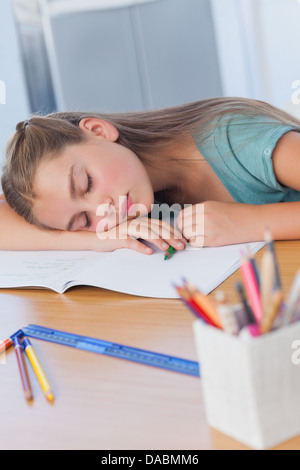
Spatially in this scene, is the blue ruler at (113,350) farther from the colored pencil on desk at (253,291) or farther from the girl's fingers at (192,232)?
the girl's fingers at (192,232)

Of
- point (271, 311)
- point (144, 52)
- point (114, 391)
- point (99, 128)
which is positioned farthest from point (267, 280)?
point (144, 52)

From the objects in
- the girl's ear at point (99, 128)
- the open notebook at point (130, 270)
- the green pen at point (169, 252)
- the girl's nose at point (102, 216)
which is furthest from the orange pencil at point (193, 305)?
the girl's ear at point (99, 128)

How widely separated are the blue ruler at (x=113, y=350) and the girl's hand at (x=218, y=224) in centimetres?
28

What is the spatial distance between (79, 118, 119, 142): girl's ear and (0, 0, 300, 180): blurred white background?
1.55 meters

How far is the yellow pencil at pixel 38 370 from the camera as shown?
490mm

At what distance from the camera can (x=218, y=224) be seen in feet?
2.64

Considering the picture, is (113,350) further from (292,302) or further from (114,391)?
(292,302)

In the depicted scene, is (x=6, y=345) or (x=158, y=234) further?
(x=158, y=234)

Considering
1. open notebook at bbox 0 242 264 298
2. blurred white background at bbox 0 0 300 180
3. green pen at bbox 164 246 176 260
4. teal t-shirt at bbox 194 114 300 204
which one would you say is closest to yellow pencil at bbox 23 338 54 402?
open notebook at bbox 0 242 264 298

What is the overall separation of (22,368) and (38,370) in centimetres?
2

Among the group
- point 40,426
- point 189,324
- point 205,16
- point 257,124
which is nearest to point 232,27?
point 205,16

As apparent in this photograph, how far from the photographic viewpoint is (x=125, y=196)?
36.1 inches

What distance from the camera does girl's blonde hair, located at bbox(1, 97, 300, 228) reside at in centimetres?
93
